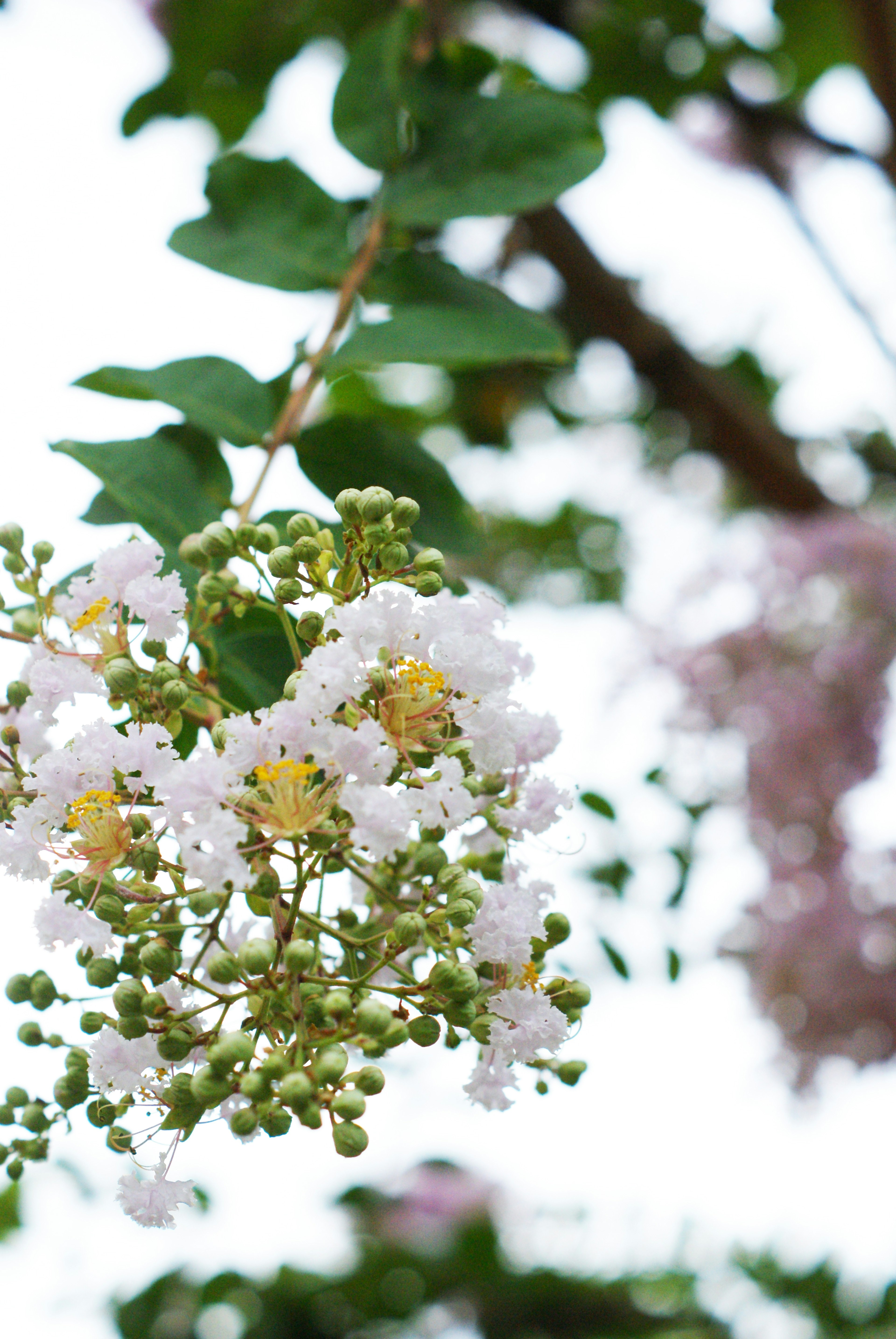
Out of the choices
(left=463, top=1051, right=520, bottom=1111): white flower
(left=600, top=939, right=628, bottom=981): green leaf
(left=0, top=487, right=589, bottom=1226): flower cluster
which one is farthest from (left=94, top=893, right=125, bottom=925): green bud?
(left=600, top=939, right=628, bottom=981): green leaf

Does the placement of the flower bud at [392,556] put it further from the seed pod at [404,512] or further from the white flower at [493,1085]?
the white flower at [493,1085]

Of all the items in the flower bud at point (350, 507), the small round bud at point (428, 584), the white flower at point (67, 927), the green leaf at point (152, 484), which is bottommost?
the white flower at point (67, 927)

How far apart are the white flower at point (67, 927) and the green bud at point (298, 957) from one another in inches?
3.8

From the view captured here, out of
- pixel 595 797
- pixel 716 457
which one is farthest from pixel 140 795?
pixel 716 457

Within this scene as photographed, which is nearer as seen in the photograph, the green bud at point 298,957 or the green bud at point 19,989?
the green bud at point 298,957

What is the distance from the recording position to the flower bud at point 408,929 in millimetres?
487

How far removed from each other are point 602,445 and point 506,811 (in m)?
1.93

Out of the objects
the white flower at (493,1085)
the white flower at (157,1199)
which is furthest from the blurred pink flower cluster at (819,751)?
the white flower at (157,1199)

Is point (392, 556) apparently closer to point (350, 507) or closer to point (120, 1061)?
point (350, 507)

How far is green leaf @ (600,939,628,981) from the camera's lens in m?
1.01

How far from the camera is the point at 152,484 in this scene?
738 mm

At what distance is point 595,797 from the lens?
42.7 inches

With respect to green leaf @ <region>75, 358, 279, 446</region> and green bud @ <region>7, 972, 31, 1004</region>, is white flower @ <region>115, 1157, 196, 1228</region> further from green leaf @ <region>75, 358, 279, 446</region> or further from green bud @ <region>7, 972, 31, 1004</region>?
green leaf @ <region>75, 358, 279, 446</region>

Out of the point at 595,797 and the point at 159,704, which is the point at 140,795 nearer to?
the point at 159,704
